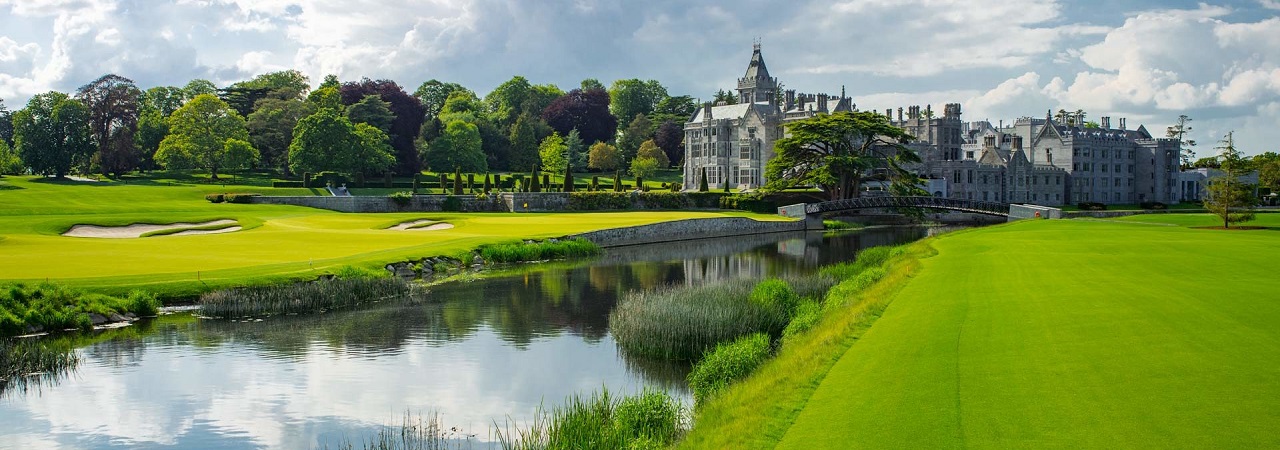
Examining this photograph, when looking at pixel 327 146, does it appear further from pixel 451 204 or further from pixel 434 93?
pixel 434 93

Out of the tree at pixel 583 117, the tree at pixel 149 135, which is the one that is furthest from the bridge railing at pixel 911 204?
the tree at pixel 583 117

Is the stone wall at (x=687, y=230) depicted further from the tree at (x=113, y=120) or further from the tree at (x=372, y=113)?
the tree at (x=113, y=120)

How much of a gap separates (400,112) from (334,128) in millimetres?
25443

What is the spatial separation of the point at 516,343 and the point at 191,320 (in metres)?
8.48

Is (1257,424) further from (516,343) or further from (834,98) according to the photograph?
(834,98)

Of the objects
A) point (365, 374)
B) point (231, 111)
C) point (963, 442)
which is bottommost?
point (365, 374)

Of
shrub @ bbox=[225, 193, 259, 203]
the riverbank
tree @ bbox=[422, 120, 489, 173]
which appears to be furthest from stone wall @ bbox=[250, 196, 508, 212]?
the riverbank

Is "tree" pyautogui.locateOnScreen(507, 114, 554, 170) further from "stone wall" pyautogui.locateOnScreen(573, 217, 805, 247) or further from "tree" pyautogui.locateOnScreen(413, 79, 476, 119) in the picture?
"stone wall" pyautogui.locateOnScreen(573, 217, 805, 247)

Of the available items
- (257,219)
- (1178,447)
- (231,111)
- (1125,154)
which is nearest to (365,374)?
(1178,447)

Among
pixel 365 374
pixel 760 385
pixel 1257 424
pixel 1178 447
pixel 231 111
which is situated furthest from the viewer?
pixel 231 111

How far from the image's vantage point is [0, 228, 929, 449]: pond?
1394 cm

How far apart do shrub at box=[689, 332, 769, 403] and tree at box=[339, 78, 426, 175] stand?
271 ft

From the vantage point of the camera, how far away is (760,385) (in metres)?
12.8

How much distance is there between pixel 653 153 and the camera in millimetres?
106500
